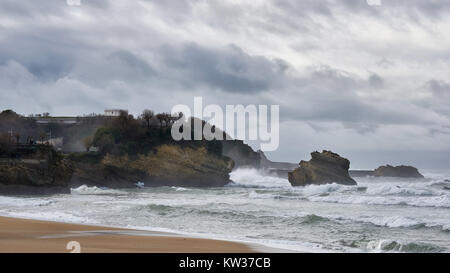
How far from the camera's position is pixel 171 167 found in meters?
67.8

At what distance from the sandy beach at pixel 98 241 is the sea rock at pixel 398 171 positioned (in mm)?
91787

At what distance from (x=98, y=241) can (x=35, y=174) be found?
31.8 metres

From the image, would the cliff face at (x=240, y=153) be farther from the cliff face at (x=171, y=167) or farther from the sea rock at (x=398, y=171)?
the sea rock at (x=398, y=171)

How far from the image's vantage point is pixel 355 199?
1344 inches

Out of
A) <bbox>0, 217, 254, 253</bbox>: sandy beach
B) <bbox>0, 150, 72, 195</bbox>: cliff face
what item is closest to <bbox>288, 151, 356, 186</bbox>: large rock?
<bbox>0, 150, 72, 195</bbox>: cliff face

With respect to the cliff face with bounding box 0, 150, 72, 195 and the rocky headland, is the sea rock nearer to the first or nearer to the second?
the rocky headland

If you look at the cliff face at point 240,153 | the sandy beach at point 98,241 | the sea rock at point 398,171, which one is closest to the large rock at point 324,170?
the cliff face at point 240,153

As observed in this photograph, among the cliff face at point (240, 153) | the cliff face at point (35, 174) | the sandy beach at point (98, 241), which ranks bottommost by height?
the sandy beach at point (98, 241)

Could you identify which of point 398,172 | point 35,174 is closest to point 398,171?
point 398,172

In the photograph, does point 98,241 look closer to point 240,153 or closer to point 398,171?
point 240,153

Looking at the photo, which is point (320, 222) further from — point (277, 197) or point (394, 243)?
point (277, 197)

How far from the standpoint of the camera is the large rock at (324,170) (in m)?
54.7

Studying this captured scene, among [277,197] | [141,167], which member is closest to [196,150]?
[141,167]
